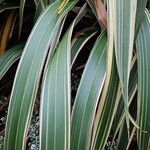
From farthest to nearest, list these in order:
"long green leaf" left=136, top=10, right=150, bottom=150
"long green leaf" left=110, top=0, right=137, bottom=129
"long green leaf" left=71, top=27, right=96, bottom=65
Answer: "long green leaf" left=71, top=27, right=96, bottom=65
"long green leaf" left=136, top=10, right=150, bottom=150
"long green leaf" left=110, top=0, right=137, bottom=129

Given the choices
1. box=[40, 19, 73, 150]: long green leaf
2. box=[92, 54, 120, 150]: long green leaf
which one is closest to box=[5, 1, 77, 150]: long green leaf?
box=[40, 19, 73, 150]: long green leaf

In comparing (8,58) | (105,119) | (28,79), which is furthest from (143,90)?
(8,58)

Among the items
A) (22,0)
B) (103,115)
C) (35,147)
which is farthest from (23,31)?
(103,115)

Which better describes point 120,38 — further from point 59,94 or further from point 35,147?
point 35,147

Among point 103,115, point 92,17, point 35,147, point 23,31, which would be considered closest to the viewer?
point 103,115

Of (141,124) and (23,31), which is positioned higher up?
(23,31)

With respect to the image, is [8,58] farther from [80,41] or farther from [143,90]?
[143,90]

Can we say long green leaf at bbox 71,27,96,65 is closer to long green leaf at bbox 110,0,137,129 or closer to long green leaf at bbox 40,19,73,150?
long green leaf at bbox 40,19,73,150
